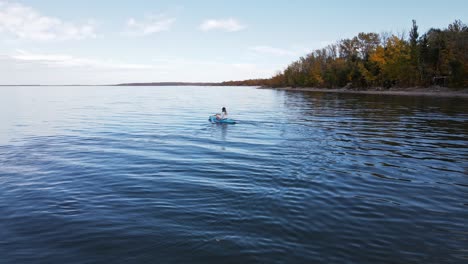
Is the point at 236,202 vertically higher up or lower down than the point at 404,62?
lower down

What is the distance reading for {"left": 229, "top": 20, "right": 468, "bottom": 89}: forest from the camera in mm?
79125

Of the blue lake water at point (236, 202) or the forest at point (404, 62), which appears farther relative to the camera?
the forest at point (404, 62)

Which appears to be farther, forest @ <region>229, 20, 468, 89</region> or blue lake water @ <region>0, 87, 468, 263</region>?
forest @ <region>229, 20, 468, 89</region>

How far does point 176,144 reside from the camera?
2170 cm

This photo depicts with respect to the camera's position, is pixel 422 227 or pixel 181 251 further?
pixel 422 227

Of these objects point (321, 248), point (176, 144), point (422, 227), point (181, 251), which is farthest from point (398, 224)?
point (176, 144)

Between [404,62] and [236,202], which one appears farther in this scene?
[404,62]

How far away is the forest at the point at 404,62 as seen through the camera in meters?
79.1

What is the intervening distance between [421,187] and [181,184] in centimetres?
897

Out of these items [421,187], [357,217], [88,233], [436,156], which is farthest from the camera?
[436,156]

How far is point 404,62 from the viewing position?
9294cm

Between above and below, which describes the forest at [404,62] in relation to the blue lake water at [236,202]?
above

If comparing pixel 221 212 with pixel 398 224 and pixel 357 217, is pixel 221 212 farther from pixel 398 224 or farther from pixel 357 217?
pixel 398 224

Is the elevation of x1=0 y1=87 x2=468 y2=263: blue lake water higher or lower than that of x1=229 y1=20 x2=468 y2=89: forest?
lower
